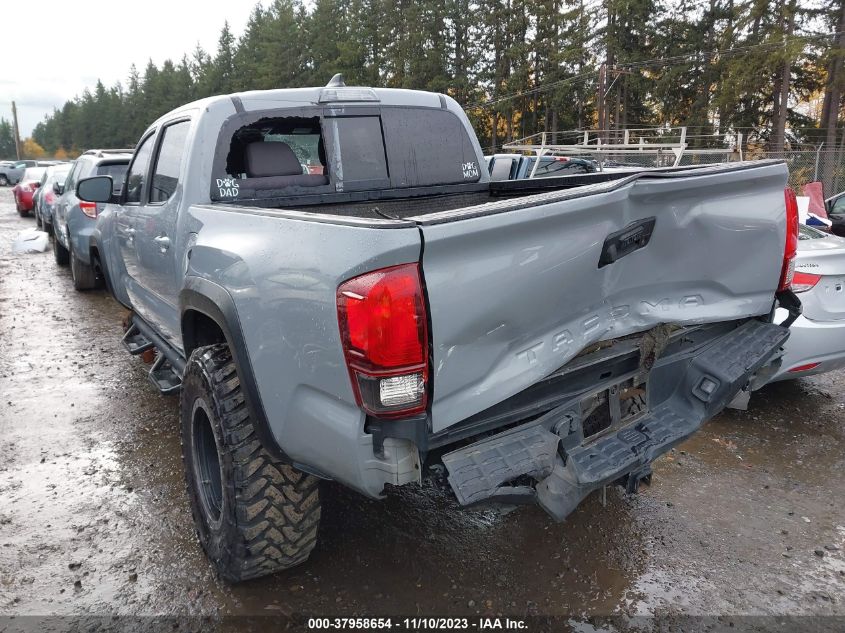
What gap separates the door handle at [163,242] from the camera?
3.67m

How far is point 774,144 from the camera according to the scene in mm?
26750

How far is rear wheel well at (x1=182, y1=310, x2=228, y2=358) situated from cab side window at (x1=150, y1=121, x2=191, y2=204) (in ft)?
2.87

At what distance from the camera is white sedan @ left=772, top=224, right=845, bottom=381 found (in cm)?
446

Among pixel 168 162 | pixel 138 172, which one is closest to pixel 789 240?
pixel 168 162

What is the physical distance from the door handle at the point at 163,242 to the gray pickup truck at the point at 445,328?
0.04 ft

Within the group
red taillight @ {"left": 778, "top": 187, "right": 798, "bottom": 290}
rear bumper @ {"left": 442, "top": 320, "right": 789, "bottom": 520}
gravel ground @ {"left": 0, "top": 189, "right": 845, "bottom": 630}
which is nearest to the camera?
rear bumper @ {"left": 442, "top": 320, "right": 789, "bottom": 520}

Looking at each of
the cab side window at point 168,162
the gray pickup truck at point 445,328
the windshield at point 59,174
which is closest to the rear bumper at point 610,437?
the gray pickup truck at point 445,328

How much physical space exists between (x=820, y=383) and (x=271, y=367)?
201 inches

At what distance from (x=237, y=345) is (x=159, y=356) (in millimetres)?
2070

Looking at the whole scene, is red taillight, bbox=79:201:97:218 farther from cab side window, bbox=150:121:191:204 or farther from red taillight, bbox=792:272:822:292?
red taillight, bbox=792:272:822:292

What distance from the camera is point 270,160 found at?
3736mm

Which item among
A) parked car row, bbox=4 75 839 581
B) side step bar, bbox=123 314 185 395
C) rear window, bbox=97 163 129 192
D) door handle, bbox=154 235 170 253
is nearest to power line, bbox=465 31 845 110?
rear window, bbox=97 163 129 192

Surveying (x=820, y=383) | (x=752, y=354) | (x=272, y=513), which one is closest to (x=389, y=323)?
(x=272, y=513)

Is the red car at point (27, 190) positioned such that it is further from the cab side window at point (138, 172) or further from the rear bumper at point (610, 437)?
the rear bumper at point (610, 437)
